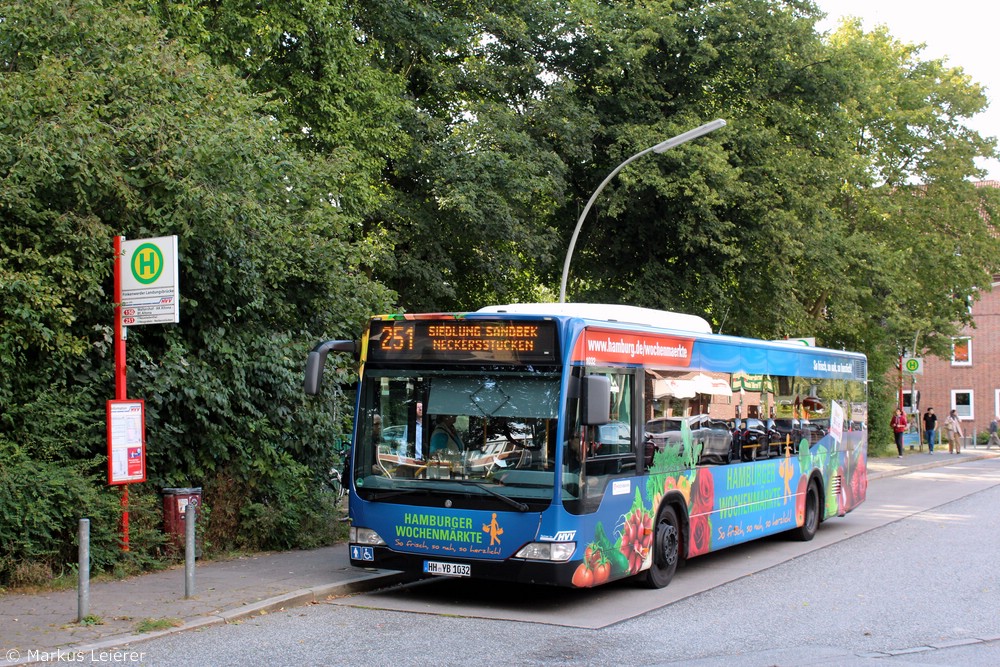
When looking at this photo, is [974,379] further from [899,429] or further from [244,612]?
[244,612]

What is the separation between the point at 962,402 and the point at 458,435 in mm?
58309

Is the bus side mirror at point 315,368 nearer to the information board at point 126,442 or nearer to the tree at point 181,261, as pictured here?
the information board at point 126,442

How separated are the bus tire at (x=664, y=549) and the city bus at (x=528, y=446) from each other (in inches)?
0.8

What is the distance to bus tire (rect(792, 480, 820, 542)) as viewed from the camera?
1545cm

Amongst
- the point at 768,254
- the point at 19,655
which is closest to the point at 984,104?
the point at 768,254

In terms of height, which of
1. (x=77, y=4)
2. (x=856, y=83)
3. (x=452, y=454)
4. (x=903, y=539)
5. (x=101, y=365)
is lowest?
(x=903, y=539)

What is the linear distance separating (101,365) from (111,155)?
225 centimetres

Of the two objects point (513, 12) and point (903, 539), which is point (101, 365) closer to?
point (903, 539)

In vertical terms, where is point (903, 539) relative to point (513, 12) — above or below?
below

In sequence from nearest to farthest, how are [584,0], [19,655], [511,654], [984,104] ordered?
[19,655], [511,654], [584,0], [984,104]

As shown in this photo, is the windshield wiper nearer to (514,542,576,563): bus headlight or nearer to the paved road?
(514,542,576,563): bus headlight

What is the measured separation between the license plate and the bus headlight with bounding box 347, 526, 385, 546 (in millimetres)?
525

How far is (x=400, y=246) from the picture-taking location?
22.3 meters

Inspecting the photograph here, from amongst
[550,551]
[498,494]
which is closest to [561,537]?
[550,551]
